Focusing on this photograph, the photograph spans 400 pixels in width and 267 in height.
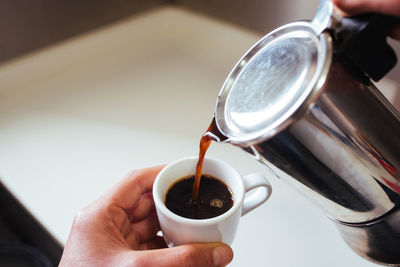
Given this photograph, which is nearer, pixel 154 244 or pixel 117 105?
pixel 154 244

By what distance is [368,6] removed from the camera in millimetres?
429

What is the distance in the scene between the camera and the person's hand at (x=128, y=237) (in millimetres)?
513

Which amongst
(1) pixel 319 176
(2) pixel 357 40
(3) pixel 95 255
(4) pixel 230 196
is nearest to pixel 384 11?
(2) pixel 357 40

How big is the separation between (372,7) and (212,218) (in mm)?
303

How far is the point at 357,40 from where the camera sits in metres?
Answer: 0.42

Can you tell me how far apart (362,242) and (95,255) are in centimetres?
37

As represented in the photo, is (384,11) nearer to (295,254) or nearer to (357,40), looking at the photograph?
(357,40)

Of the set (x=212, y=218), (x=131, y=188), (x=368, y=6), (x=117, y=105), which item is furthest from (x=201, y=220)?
(x=117, y=105)

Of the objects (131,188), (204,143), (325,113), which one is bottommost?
(131,188)

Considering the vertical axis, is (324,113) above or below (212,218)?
above

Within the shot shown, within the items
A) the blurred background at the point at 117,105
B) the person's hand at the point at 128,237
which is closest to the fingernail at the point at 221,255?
the person's hand at the point at 128,237

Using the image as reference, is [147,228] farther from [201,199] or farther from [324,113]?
[324,113]

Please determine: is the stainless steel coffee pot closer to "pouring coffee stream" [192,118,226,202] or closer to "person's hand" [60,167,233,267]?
"pouring coffee stream" [192,118,226,202]

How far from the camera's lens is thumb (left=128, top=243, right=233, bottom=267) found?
0.51 meters
